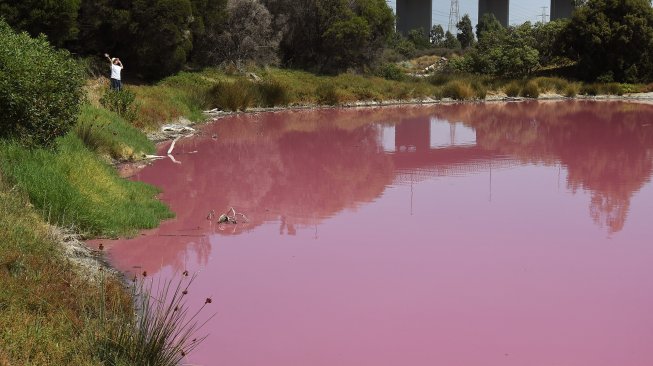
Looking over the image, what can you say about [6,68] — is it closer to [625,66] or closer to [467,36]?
[625,66]

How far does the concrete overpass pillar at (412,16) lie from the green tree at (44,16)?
187ft

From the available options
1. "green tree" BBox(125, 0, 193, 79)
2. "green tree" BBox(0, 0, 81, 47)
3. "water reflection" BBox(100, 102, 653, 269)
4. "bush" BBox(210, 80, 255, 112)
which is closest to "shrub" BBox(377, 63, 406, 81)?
"water reflection" BBox(100, 102, 653, 269)

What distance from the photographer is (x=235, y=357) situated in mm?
5902

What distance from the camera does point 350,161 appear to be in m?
16.6

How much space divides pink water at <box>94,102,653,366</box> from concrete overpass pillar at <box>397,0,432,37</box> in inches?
2502

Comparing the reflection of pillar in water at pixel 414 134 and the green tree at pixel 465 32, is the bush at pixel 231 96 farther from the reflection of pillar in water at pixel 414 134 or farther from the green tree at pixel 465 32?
the green tree at pixel 465 32

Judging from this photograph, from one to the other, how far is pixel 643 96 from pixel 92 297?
3845cm

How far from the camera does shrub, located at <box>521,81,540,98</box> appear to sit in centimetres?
3875

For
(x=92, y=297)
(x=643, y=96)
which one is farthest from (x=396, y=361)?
(x=643, y=96)

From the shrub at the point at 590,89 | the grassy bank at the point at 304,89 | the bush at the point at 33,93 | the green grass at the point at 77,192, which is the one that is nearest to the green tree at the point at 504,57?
the grassy bank at the point at 304,89

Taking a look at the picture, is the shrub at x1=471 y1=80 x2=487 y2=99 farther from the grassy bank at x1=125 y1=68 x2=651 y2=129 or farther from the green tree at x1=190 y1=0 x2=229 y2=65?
the green tree at x1=190 y1=0 x2=229 y2=65

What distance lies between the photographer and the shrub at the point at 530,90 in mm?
38750

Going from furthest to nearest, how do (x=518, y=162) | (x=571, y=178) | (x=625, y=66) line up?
(x=625, y=66), (x=518, y=162), (x=571, y=178)

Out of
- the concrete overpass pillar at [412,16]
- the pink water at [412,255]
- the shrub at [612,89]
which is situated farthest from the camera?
the concrete overpass pillar at [412,16]
